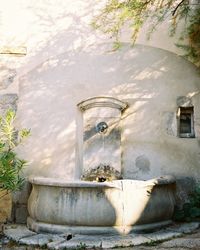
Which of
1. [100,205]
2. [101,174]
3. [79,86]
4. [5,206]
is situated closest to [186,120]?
[101,174]

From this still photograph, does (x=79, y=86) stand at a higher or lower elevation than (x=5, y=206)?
higher

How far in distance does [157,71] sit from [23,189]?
2.67 meters

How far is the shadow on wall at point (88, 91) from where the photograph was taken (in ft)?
15.5

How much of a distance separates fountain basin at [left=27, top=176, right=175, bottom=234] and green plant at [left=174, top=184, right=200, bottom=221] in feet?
1.93

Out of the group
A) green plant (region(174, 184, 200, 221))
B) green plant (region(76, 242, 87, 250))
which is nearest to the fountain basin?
green plant (region(76, 242, 87, 250))

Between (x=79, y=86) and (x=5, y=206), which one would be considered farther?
(x=79, y=86)

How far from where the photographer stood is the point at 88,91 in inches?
193

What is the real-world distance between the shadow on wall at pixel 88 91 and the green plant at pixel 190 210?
1009 mm

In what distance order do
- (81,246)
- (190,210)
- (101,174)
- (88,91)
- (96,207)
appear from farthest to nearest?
(88,91), (101,174), (190,210), (96,207), (81,246)

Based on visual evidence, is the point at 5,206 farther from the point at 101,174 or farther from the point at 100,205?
the point at 100,205

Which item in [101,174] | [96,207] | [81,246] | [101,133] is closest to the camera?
[81,246]

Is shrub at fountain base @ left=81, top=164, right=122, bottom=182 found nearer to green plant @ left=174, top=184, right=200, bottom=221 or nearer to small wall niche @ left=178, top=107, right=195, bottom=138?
green plant @ left=174, top=184, right=200, bottom=221

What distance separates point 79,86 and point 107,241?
2430 millimetres

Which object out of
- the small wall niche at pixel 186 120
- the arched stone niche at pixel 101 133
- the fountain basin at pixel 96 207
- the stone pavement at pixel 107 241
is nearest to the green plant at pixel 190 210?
the stone pavement at pixel 107 241
